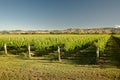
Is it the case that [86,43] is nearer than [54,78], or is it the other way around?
[54,78]

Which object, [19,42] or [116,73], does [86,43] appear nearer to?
[19,42]

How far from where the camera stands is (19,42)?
31.7 meters

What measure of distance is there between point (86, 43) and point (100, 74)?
2075cm

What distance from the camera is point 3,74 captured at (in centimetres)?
1546

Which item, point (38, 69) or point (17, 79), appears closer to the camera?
point (17, 79)

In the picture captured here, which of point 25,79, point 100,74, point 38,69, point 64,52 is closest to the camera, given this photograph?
point 25,79

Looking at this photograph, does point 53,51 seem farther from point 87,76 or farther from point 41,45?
point 87,76

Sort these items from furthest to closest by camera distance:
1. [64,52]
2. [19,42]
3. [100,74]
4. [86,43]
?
[86,43], [19,42], [64,52], [100,74]

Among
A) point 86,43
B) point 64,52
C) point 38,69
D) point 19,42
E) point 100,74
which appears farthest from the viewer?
point 86,43

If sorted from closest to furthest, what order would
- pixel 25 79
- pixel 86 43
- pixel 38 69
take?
1. pixel 25 79
2. pixel 38 69
3. pixel 86 43

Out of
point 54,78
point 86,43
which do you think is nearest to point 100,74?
point 54,78

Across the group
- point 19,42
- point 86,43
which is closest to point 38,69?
point 19,42

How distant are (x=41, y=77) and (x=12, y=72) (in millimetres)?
2535

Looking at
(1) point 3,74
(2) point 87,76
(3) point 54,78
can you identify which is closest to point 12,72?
(1) point 3,74
